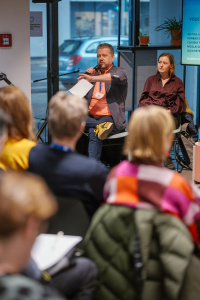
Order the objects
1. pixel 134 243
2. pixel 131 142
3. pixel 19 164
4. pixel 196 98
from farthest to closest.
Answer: pixel 196 98 → pixel 19 164 → pixel 131 142 → pixel 134 243

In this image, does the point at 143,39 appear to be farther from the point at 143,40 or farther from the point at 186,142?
the point at 186,142

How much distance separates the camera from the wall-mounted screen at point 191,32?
6.29 m

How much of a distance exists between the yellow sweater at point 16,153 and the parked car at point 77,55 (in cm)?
463

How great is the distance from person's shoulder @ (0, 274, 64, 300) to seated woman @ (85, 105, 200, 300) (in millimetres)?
772

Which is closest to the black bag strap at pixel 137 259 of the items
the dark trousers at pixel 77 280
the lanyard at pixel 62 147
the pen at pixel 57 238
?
the dark trousers at pixel 77 280

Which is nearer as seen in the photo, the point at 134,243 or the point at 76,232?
the point at 134,243

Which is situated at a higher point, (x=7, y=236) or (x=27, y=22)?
(x=27, y=22)

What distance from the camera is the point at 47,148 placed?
8.32ft

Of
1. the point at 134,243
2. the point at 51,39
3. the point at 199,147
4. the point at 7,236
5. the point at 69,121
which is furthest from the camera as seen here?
the point at 51,39

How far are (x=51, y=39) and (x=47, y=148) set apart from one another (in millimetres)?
4637

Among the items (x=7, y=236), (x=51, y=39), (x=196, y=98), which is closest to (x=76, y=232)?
(x=7, y=236)

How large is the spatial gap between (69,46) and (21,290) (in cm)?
655

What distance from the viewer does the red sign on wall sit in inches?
218

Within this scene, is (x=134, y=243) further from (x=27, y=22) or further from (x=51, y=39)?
(x=51, y=39)
